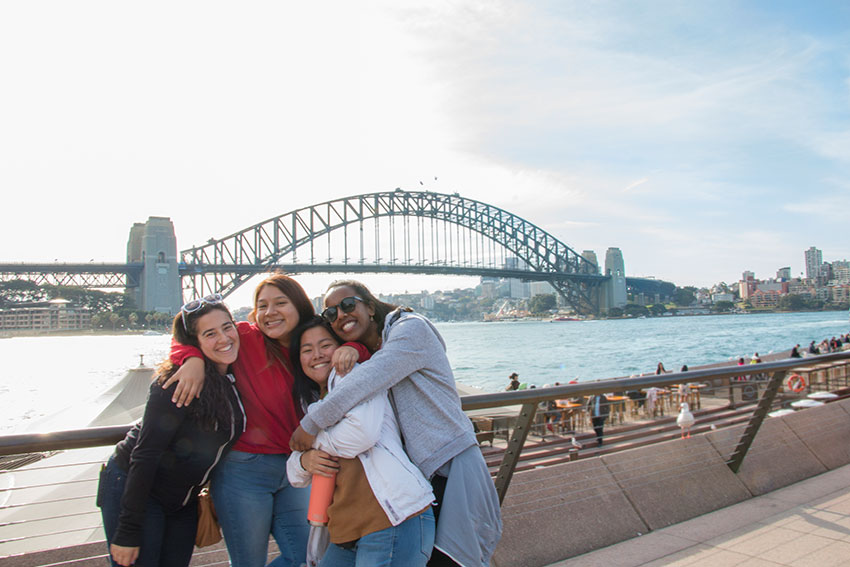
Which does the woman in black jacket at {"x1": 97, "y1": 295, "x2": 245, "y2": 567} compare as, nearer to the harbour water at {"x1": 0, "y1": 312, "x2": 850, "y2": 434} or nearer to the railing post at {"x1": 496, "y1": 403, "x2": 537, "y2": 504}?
the railing post at {"x1": 496, "y1": 403, "x2": 537, "y2": 504}

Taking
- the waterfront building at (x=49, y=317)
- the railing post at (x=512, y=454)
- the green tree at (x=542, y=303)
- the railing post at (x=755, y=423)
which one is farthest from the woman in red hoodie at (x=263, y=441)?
the green tree at (x=542, y=303)

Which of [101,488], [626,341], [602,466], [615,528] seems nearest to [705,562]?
[615,528]

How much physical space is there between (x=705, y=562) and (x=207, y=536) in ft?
6.21

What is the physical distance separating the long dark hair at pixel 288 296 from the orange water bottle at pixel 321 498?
1.35 feet

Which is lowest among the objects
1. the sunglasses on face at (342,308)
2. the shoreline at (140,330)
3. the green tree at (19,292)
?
the shoreline at (140,330)

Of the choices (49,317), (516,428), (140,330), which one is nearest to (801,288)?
(140,330)

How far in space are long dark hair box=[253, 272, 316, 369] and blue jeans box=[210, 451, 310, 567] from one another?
0.28m

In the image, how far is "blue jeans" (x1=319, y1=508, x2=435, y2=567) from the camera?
4.90ft

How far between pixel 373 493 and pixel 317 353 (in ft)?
1.33

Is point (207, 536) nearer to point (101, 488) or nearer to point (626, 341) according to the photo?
point (101, 488)

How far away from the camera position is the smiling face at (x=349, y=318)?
1.73 metres

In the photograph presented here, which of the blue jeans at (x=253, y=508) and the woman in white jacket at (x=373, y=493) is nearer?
the woman in white jacket at (x=373, y=493)

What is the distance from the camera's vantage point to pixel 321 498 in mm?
1557

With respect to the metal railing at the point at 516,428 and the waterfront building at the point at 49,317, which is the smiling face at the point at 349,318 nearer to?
the metal railing at the point at 516,428
